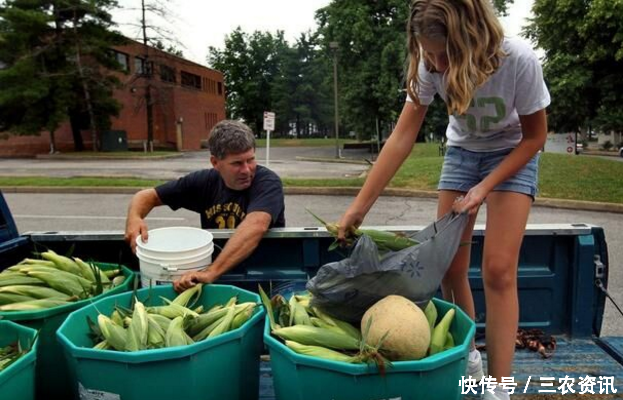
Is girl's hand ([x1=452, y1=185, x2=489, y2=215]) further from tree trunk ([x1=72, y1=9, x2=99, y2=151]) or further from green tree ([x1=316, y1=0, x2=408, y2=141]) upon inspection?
tree trunk ([x1=72, y1=9, x2=99, y2=151])

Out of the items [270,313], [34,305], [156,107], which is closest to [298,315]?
[270,313]

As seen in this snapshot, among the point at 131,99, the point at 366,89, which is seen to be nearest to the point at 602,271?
the point at 366,89

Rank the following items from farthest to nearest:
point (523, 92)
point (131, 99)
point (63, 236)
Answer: point (131, 99) → point (63, 236) → point (523, 92)

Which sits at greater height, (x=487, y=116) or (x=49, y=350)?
(x=487, y=116)

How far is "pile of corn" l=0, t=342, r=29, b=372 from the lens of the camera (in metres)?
1.78

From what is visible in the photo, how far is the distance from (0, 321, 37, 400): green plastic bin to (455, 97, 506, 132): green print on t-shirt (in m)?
2.00

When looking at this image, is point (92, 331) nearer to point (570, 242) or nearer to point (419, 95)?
point (419, 95)

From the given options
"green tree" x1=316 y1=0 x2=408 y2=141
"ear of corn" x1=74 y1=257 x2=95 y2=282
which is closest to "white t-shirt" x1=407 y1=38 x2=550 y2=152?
"ear of corn" x1=74 y1=257 x2=95 y2=282

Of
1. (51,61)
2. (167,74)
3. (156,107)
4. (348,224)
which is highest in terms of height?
(167,74)

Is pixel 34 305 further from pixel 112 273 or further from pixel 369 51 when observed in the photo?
pixel 369 51

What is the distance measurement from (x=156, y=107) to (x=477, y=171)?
43.6 metres

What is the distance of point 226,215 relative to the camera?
329 cm

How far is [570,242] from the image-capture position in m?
2.71

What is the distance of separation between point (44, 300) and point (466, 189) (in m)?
2.02
